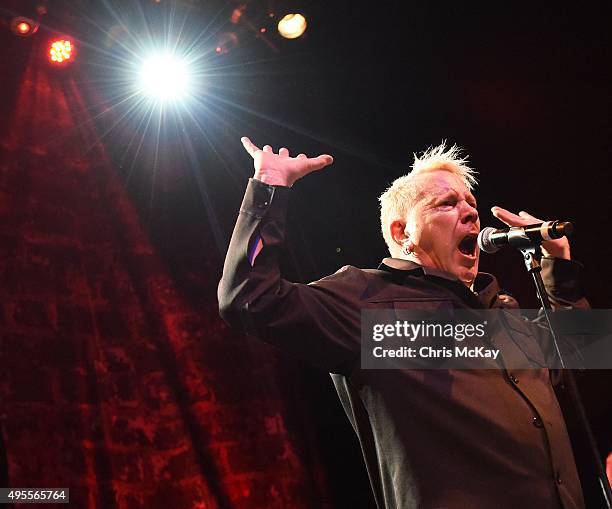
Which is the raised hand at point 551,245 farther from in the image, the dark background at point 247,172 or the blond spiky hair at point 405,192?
the dark background at point 247,172

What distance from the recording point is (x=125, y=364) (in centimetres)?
337

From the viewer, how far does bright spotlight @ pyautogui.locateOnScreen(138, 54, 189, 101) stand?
12.9ft

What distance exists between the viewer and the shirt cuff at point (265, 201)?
1.74 meters

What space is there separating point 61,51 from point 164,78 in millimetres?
619

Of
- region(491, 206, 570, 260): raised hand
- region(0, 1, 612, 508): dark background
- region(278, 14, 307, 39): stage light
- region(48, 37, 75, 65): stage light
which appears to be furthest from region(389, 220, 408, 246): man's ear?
region(48, 37, 75, 65): stage light

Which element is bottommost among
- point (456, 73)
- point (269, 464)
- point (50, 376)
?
point (269, 464)

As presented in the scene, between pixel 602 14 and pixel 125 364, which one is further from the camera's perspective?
pixel 602 14

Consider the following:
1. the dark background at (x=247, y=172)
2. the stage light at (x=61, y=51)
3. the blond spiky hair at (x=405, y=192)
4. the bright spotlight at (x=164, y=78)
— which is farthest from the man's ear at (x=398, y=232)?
the stage light at (x=61, y=51)

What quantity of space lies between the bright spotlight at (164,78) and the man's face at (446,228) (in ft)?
7.34

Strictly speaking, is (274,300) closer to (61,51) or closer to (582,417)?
(582,417)

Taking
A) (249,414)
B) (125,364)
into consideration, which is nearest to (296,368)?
(249,414)

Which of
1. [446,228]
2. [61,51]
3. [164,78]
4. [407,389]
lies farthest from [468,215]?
[61,51]

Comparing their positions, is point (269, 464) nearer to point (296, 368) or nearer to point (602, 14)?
point (296, 368)

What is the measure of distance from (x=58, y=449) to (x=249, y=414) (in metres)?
1.08
